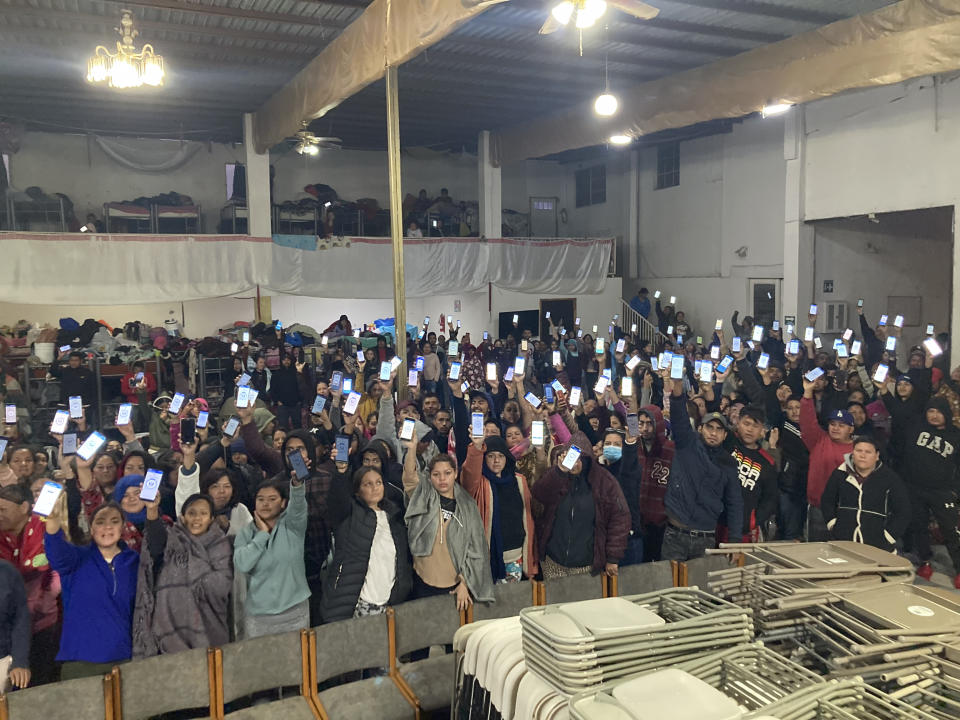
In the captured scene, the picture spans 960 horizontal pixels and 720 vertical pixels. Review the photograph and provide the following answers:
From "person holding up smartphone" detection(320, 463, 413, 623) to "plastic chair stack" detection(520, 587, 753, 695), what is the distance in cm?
146

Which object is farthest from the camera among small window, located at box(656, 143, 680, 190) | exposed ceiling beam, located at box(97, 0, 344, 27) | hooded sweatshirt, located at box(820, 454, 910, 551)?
small window, located at box(656, 143, 680, 190)

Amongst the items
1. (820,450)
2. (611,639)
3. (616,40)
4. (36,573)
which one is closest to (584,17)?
(820,450)

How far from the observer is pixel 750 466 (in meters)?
4.84

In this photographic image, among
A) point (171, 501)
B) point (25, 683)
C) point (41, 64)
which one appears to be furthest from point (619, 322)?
point (25, 683)

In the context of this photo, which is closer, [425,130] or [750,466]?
[750,466]

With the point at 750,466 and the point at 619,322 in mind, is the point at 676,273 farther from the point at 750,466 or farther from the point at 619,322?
the point at 750,466

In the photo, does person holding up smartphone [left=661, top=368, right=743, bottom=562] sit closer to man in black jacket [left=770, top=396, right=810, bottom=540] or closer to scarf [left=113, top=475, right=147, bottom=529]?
man in black jacket [left=770, top=396, right=810, bottom=540]

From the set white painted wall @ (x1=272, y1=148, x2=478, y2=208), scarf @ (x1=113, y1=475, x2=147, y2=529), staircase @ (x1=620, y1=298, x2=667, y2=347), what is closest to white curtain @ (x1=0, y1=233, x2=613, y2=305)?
staircase @ (x1=620, y1=298, x2=667, y2=347)

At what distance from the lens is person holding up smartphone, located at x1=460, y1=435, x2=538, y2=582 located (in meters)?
4.27

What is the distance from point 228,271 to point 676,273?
365 inches

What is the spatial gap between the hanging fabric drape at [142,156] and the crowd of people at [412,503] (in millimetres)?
9955

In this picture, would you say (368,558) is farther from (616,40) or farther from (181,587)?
(616,40)

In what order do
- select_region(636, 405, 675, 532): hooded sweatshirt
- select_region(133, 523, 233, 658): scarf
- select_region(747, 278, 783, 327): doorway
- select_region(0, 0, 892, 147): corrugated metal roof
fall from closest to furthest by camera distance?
1. select_region(133, 523, 233, 658): scarf
2. select_region(636, 405, 675, 532): hooded sweatshirt
3. select_region(0, 0, 892, 147): corrugated metal roof
4. select_region(747, 278, 783, 327): doorway

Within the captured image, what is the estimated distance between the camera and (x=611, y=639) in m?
2.38
